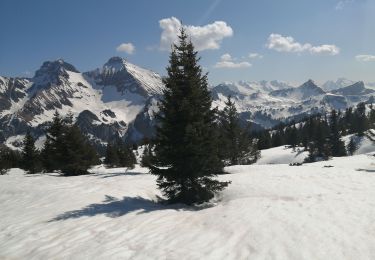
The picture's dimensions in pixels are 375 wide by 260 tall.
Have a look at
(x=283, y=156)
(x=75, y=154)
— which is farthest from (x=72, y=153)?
(x=283, y=156)

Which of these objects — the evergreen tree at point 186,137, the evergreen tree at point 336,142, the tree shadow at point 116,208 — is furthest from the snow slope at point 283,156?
the tree shadow at point 116,208

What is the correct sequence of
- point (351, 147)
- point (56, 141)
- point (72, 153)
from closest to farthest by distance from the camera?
point (72, 153) → point (56, 141) → point (351, 147)

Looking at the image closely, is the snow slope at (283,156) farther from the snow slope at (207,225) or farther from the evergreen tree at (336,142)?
the snow slope at (207,225)

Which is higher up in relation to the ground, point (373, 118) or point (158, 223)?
point (373, 118)

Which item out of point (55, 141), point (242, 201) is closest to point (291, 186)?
point (242, 201)

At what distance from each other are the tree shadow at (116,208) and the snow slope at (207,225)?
0.05 metres

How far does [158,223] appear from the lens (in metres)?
13.1

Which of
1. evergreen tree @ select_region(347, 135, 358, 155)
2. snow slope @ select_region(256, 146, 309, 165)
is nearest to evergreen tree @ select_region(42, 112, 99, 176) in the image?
snow slope @ select_region(256, 146, 309, 165)

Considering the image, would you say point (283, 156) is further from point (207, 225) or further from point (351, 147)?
point (207, 225)

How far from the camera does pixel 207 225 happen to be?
12.4 metres

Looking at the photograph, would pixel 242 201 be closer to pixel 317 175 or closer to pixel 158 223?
pixel 158 223

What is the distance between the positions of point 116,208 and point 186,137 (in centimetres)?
486

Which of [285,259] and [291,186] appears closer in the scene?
[285,259]

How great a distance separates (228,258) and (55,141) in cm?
3009
